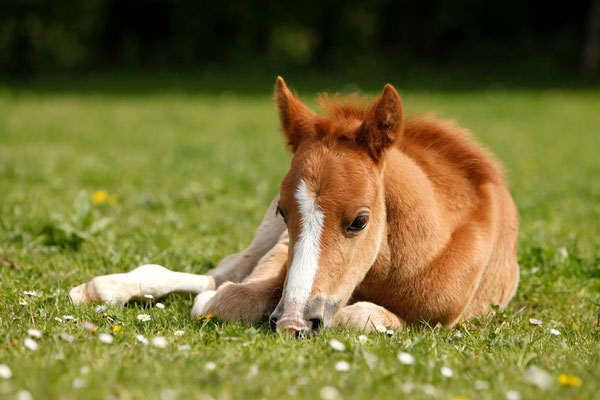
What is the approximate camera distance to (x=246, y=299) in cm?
376

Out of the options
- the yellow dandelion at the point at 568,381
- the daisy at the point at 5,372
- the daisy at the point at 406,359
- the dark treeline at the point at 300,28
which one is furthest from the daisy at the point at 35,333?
the dark treeline at the point at 300,28

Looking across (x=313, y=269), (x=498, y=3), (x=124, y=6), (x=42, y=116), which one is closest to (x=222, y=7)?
(x=124, y=6)

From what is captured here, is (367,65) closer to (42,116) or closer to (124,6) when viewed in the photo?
(124,6)

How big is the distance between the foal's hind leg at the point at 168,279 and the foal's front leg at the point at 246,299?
0.82 feet

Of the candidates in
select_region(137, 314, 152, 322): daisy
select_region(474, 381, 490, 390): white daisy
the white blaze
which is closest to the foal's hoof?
select_region(137, 314, 152, 322): daisy

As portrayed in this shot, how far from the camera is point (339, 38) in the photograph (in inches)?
1023

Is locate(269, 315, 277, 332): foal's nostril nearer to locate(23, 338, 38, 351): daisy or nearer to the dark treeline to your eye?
locate(23, 338, 38, 351): daisy

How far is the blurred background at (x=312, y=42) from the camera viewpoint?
22.8 meters

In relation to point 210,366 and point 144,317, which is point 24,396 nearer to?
point 210,366

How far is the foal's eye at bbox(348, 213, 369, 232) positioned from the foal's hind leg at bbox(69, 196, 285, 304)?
51.5 inches

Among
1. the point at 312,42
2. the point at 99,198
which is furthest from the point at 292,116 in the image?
the point at 312,42

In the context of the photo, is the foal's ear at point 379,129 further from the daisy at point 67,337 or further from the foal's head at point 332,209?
the daisy at point 67,337

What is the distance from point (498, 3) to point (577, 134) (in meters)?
13.2

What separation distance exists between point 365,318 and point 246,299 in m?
0.71
